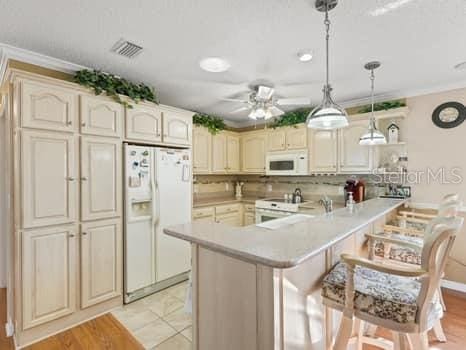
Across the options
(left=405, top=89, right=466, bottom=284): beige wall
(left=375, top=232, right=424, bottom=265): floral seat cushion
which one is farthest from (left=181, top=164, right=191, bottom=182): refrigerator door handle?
(left=405, top=89, right=466, bottom=284): beige wall

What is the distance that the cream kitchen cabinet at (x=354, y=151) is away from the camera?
3.31 meters

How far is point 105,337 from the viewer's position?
2.12 metres

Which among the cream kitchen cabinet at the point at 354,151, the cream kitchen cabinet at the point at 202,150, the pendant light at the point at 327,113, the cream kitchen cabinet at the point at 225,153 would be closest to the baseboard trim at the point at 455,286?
the cream kitchen cabinet at the point at 354,151

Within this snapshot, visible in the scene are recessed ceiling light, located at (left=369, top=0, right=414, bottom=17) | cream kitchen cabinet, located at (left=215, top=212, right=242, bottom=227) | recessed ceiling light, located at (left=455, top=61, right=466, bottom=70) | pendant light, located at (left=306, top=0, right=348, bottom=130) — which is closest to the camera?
recessed ceiling light, located at (left=369, top=0, right=414, bottom=17)

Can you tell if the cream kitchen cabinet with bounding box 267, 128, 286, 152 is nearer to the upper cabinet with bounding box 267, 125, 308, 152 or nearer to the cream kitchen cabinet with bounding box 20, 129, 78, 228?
the upper cabinet with bounding box 267, 125, 308, 152

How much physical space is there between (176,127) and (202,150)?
105 centimetres

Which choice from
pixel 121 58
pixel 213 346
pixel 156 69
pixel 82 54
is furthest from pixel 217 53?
pixel 213 346

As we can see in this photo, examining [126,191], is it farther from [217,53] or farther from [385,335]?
[385,335]

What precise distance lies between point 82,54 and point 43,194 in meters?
1.26

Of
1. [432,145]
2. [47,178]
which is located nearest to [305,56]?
[432,145]

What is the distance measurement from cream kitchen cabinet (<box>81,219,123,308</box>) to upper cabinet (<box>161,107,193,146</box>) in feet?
3.78

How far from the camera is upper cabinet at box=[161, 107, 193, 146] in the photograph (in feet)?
9.83

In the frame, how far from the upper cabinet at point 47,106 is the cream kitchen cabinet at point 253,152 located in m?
2.99

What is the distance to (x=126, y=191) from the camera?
261cm
